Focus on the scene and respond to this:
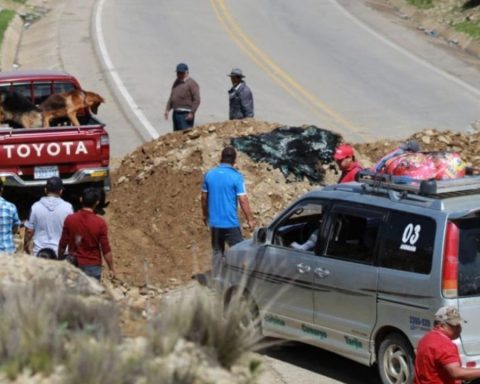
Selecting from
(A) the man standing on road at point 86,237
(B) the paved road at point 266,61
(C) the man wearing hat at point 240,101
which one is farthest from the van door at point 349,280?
(B) the paved road at point 266,61

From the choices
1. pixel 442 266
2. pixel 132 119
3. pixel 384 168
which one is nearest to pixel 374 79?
pixel 132 119

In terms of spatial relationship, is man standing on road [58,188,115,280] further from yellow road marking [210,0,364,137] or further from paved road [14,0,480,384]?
yellow road marking [210,0,364,137]

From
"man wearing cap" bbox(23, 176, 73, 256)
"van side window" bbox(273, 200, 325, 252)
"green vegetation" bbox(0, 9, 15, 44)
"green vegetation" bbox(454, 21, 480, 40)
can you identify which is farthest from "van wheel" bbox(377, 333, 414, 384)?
"green vegetation" bbox(0, 9, 15, 44)

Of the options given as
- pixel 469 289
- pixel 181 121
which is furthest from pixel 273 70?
pixel 469 289

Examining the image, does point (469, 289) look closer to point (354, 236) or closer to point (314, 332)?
point (354, 236)

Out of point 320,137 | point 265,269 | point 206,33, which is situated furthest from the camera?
point 206,33

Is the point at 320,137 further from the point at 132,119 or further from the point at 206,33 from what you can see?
the point at 206,33

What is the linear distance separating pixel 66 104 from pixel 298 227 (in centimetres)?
636

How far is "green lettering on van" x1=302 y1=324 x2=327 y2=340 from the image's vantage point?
425 inches

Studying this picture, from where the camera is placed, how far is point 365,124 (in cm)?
2480

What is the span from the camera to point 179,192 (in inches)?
626

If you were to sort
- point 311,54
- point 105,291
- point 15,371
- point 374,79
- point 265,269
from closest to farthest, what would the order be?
point 15,371 < point 105,291 < point 265,269 < point 374,79 < point 311,54

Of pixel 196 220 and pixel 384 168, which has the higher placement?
pixel 384 168

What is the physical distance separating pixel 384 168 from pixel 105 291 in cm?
367
